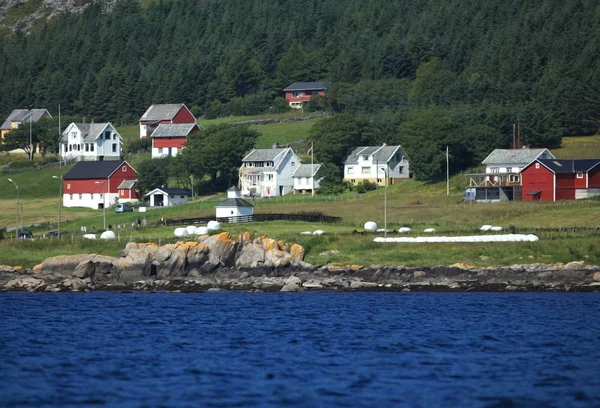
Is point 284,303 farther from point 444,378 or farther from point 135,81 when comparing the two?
point 135,81

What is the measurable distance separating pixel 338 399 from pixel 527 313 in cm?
2433

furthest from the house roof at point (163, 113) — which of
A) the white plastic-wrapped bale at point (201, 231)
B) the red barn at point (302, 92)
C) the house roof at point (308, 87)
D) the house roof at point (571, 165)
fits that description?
the white plastic-wrapped bale at point (201, 231)

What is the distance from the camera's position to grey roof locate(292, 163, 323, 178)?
5020 inches

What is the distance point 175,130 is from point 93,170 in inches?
921

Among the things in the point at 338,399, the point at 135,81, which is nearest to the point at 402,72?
the point at 135,81

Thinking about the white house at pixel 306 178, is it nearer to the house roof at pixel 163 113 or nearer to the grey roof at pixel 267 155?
the grey roof at pixel 267 155

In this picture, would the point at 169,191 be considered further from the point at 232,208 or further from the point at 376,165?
the point at 232,208

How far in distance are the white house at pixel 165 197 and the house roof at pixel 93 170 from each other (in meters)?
9.62

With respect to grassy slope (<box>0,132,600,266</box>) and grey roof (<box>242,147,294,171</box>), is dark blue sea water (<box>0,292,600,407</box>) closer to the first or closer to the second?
grassy slope (<box>0,132,600,266</box>)

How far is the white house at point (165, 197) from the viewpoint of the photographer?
399 ft

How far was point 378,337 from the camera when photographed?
49.1m

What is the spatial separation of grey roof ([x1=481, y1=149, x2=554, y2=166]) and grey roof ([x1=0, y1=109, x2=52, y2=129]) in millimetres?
84547

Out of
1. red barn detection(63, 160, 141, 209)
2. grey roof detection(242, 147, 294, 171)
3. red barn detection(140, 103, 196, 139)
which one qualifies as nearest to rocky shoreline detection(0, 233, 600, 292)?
red barn detection(63, 160, 141, 209)

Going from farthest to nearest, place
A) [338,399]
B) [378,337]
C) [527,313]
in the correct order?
[527,313]
[378,337]
[338,399]
